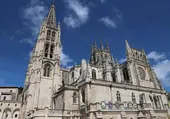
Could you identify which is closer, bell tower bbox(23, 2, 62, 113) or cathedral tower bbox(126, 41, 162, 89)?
bell tower bbox(23, 2, 62, 113)

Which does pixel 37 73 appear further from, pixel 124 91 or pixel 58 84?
pixel 124 91

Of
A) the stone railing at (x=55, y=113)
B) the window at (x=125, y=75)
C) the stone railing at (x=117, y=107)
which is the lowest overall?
the stone railing at (x=55, y=113)

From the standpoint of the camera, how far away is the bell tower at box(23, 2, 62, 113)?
3566 centimetres

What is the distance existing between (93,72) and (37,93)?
1914cm

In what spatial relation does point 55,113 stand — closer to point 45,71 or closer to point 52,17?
point 45,71

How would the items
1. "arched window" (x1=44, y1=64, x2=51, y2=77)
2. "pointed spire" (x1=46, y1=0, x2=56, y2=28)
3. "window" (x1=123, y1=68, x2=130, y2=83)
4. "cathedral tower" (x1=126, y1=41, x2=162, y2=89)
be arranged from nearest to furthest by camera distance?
1. "arched window" (x1=44, y1=64, x2=51, y2=77)
2. "cathedral tower" (x1=126, y1=41, x2=162, y2=89)
3. "window" (x1=123, y1=68, x2=130, y2=83)
4. "pointed spire" (x1=46, y1=0, x2=56, y2=28)

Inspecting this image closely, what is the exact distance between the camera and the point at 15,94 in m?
49.0

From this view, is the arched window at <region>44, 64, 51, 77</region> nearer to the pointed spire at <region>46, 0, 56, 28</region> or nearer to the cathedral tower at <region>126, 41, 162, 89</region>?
the pointed spire at <region>46, 0, 56, 28</region>

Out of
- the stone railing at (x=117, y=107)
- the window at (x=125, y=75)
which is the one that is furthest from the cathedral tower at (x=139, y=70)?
the stone railing at (x=117, y=107)

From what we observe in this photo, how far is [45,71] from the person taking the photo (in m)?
40.2

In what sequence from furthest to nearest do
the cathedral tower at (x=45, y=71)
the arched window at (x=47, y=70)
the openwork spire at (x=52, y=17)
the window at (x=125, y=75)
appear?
the openwork spire at (x=52, y=17), the window at (x=125, y=75), the arched window at (x=47, y=70), the cathedral tower at (x=45, y=71)

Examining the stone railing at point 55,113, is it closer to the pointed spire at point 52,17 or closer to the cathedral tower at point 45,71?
the cathedral tower at point 45,71

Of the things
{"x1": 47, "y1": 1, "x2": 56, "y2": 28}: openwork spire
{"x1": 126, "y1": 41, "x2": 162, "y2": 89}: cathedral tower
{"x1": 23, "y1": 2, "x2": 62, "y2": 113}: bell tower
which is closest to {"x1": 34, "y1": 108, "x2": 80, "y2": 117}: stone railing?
{"x1": 23, "y1": 2, "x2": 62, "y2": 113}: bell tower

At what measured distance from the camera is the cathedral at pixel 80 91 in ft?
81.8
